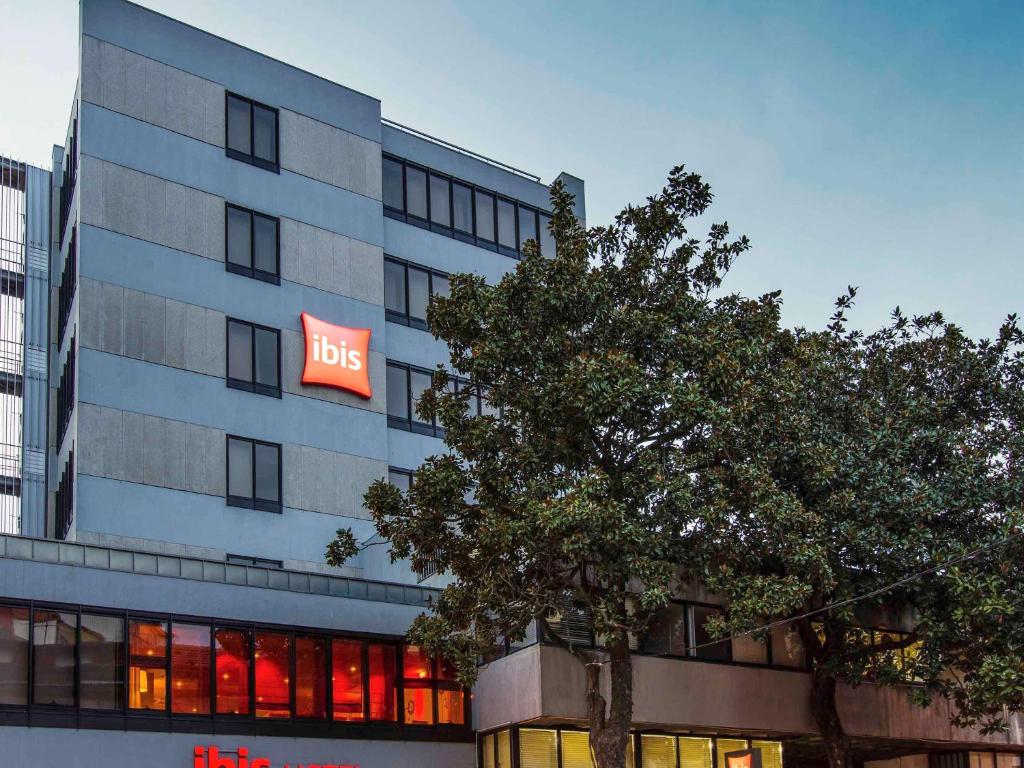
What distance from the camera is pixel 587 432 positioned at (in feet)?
88.8

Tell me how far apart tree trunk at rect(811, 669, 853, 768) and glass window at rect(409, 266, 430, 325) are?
1669 centimetres

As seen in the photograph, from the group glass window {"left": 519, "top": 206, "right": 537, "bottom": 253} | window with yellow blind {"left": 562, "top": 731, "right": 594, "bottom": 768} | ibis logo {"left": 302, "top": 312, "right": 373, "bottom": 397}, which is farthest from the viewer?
glass window {"left": 519, "top": 206, "right": 537, "bottom": 253}

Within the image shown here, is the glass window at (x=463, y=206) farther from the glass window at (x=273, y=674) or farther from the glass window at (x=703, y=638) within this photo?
the glass window at (x=273, y=674)

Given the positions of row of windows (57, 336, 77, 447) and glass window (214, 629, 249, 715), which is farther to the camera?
row of windows (57, 336, 77, 447)

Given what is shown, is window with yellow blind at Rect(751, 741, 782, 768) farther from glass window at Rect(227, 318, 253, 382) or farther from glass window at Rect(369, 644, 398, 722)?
glass window at Rect(227, 318, 253, 382)

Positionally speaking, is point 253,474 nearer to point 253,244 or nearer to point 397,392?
point 397,392

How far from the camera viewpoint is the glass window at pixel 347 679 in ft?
101

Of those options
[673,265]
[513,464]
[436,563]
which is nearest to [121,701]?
[436,563]

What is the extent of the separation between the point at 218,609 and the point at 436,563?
501cm

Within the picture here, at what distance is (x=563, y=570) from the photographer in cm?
2748

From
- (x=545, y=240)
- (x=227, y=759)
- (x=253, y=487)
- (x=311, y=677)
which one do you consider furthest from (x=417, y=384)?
(x=227, y=759)

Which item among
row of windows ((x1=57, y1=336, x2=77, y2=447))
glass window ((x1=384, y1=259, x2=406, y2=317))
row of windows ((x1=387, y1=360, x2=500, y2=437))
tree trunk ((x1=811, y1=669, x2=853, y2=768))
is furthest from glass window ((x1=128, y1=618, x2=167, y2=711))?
glass window ((x1=384, y1=259, x2=406, y2=317))

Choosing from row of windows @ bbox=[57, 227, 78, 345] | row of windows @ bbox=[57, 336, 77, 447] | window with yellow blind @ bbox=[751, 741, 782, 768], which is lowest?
window with yellow blind @ bbox=[751, 741, 782, 768]

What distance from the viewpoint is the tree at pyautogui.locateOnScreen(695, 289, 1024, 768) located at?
90.1 ft
